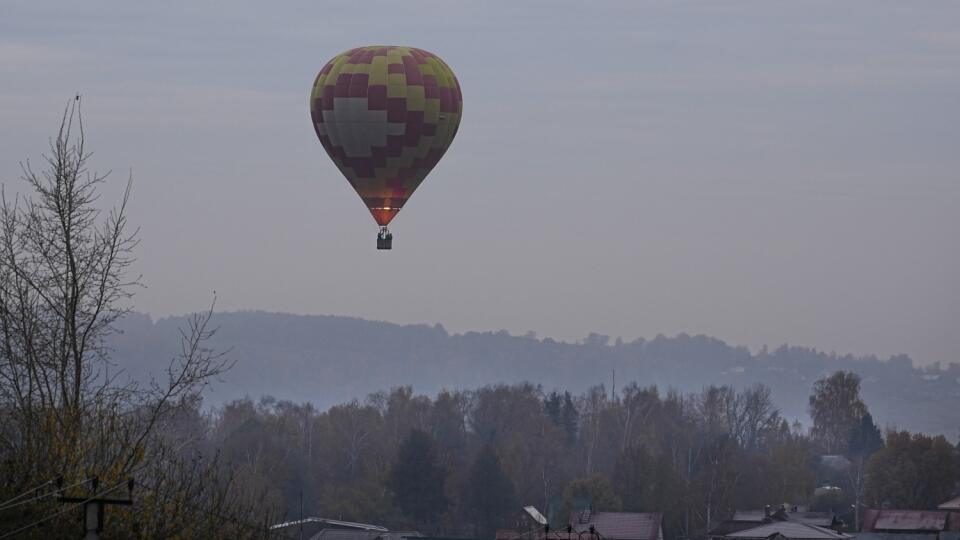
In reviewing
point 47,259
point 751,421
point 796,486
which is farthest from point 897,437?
point 47,259

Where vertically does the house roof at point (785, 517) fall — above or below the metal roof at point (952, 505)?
below

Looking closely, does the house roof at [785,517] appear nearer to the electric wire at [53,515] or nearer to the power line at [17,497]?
the electric wire at [53,515]

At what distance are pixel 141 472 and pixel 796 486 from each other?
8310 cm

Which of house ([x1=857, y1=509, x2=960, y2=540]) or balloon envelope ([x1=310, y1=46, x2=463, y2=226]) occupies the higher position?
balloon envelope ([x1=310, y1=46, x2=463, y2=226])

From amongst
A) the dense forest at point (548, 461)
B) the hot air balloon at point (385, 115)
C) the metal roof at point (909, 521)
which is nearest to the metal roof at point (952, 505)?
the metal roof at point (909, 521)

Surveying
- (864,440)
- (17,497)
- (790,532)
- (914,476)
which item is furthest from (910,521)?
(864,440)

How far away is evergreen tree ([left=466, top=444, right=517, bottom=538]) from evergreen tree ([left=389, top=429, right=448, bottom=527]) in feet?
5.41

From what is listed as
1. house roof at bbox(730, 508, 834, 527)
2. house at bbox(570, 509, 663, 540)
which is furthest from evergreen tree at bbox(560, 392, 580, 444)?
house at bbox(570, 509, 663, 540)

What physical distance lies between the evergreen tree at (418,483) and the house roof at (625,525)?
1796cm

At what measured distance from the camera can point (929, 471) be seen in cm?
9225

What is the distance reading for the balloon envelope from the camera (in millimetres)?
46281

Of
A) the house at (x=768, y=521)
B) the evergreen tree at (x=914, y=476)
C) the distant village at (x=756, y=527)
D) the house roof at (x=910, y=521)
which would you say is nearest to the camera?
the distant village at (x=756, y=527)

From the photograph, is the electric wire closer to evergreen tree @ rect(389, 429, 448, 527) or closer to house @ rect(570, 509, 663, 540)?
house @ rect(570, 509, 663, 540)

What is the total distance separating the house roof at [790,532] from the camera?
2277 inches
